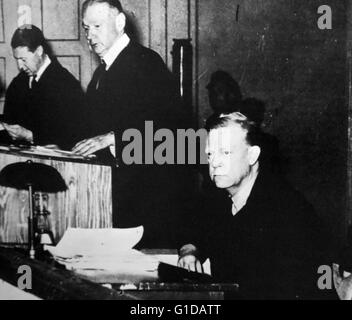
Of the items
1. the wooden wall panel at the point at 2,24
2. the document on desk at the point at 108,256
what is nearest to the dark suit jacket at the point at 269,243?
the document on desk at the point at 108,256

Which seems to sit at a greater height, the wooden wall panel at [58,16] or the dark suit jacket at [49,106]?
the wooden wall panel at [58,16]

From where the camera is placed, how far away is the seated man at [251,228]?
2.18 metres

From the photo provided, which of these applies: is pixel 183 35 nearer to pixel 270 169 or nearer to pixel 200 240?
pixel 270 169

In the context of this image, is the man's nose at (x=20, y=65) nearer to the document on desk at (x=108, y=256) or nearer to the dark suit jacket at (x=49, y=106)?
the dark suit jacket at (x=49, y=106)

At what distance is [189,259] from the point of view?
86.2 inches

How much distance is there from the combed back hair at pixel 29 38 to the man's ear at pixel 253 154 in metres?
0.88

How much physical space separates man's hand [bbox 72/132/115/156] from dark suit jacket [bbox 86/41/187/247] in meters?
0.02

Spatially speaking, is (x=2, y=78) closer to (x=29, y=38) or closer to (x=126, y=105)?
(x=29, y=38)

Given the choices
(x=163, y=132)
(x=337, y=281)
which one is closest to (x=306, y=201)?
(x=337, y=281)

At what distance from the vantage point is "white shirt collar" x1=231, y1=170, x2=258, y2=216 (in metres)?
2.20

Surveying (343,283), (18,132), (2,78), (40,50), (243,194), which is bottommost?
(343,283)

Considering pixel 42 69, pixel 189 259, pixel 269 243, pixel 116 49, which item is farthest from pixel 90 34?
pixel 269 243

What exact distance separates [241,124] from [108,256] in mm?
734

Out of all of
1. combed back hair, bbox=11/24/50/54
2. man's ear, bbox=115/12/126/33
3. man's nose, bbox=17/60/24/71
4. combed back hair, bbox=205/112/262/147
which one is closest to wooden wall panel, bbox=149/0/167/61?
man's ear, bbox=115/12/126/33
